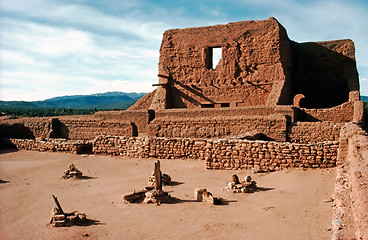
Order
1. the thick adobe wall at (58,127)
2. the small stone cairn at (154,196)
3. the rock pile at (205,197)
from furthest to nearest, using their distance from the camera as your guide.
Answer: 1. the thick adobe wall at (58,127)
2. the small stone cairn at (154,196)
3. the rock pile at (205,197)

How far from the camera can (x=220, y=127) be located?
12.4 metres

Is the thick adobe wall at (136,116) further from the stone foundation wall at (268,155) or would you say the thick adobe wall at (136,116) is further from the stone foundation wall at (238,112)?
the stone foundation wall at (268,155)

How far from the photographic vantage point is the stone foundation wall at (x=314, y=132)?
1069 cm

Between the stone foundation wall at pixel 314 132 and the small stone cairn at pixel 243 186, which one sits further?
the stone foundation wall at pixel 314 132

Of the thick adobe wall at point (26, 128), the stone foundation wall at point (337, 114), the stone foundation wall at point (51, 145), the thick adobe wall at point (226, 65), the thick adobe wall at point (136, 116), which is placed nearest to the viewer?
the stone foundation wall at point (337, 114)

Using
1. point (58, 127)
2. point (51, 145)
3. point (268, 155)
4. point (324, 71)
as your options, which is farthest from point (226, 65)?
point (268, 155)

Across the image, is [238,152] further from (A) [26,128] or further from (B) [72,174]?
(A) [26,128]

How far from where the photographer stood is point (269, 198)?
6418 millimetres

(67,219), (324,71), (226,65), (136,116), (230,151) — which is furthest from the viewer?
(324,71)

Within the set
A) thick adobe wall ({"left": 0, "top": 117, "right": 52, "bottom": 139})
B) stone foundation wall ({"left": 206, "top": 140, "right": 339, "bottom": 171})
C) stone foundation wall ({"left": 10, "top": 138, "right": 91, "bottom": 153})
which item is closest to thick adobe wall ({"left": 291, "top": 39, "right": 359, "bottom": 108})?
stone foundation wall ({"left": 206, "top": 140, "right": 339, "bottom": 171})

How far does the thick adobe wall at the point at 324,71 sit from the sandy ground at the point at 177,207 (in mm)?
11957

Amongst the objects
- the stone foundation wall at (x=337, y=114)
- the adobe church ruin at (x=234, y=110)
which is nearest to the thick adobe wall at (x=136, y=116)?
the adobe church ruin at (x=234, y=110)

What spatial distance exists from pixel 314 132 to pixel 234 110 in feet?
11.5

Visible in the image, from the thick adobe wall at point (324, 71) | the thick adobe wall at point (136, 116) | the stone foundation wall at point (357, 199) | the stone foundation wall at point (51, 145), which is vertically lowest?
the stone foundation wall at point (51, 145)
